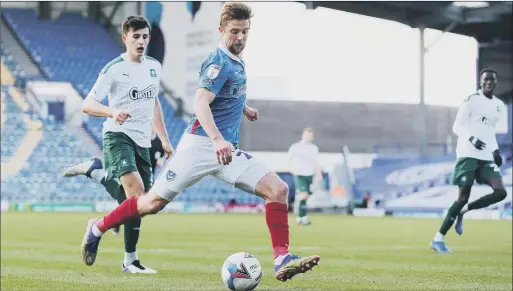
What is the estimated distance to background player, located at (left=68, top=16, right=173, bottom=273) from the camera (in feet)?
27.7

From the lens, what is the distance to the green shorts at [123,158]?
8465mm

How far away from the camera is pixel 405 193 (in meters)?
33.0

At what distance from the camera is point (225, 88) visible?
6.75m

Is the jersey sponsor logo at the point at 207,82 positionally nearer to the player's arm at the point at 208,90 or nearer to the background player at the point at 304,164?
the player's arm at the point at 208,90

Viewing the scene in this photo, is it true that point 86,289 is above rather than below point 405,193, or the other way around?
above

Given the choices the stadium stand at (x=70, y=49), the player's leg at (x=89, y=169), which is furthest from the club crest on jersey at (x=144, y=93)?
the stadium stand at (x=70, y=49)

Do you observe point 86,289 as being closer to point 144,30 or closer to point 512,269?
point 144,30

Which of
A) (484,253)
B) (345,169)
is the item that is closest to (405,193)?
(345,169)

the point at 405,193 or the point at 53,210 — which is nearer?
the point at 405,193

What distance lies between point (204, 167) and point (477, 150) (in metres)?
6.40

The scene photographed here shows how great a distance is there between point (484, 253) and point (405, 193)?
2084 centimetres

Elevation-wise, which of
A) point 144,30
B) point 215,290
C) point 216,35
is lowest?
point 216,35

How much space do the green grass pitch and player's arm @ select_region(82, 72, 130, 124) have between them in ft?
4.60

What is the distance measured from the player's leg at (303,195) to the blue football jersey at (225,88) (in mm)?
14904
